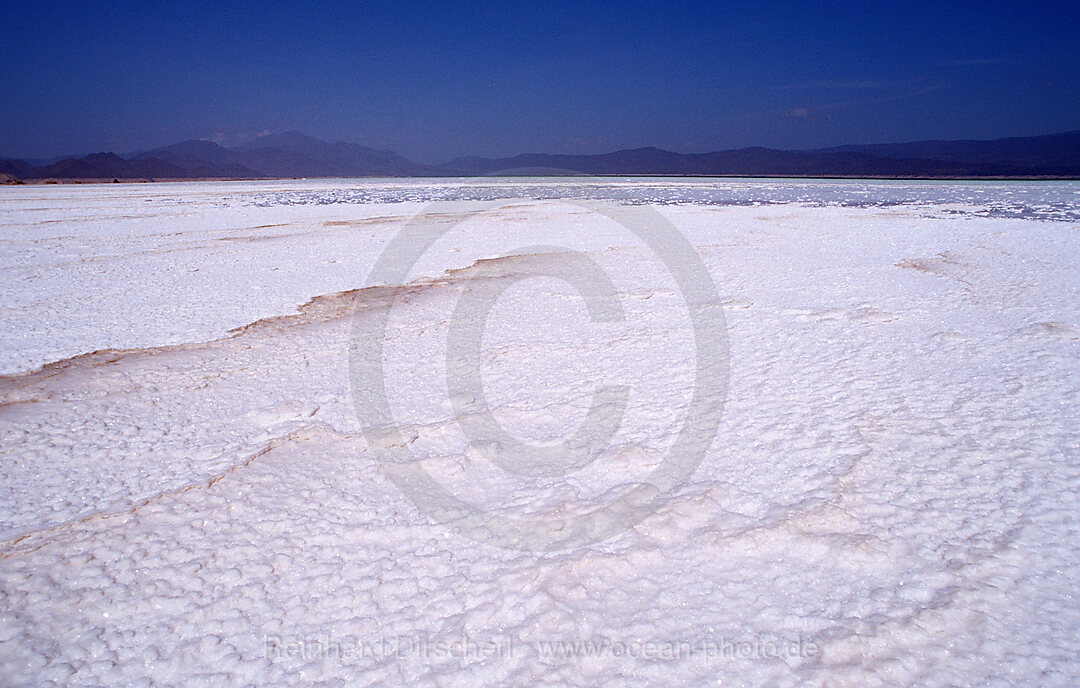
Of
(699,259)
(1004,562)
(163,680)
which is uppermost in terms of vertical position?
(699,259)

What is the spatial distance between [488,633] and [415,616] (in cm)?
19

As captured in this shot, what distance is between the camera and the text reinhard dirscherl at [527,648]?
1.30 metres

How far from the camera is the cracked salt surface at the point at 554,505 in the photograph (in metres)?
1.32

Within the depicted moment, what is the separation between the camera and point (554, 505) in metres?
1.86

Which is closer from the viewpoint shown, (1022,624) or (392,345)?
(1022,624)

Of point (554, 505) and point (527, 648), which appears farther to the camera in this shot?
point (554, 505)

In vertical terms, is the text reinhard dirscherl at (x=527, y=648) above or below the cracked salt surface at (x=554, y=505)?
below

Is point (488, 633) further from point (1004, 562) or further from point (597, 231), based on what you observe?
point (597, 231)

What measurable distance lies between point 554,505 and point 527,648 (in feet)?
1.83

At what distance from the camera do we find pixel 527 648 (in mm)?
1335

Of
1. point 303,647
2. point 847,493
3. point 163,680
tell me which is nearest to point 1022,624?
point 847,493

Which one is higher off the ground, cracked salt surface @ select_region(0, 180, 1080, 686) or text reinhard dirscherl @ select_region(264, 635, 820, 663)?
cracked salt surface @ select_region(0, 180, 1080, 686)

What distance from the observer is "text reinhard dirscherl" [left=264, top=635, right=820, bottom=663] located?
4.27 ft

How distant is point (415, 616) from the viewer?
4.69 feet
